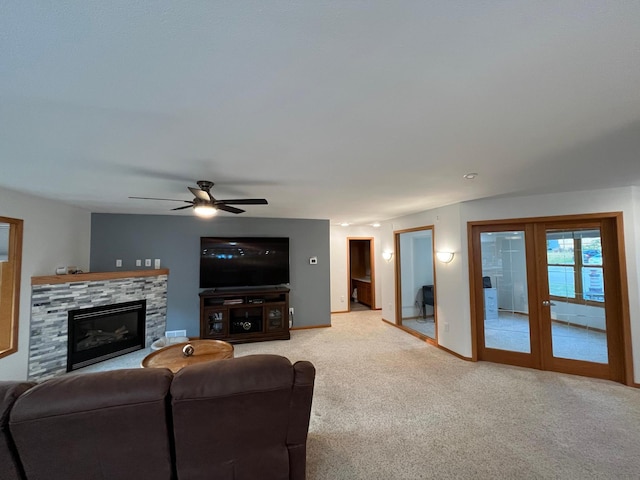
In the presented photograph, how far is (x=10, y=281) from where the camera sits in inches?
126

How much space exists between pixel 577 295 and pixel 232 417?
14.1 feet

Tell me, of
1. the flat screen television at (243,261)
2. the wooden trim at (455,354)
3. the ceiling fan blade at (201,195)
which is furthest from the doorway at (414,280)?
the ceiling fan blade at (201,195)

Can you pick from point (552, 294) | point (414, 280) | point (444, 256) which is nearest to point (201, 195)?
point (444, 256)

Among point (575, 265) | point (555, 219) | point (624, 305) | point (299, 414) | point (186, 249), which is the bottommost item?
point (299, 414)

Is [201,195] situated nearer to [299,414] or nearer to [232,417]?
[232,417]

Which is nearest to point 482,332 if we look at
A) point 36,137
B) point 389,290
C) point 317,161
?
point 389,290

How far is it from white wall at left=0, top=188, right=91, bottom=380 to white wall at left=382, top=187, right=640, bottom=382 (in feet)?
18.6

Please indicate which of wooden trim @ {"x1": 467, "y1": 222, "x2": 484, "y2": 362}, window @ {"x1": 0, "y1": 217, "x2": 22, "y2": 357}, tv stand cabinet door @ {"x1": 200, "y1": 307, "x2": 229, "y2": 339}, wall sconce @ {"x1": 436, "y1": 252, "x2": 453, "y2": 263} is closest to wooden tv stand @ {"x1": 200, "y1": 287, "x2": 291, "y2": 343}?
tv stand cabinet door @ {"x1": 200, "y1": 307, "x2": 229, "y2": 339}

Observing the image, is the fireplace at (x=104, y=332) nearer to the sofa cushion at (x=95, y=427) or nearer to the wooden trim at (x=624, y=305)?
the sofa cushion at (x=95, y=427)

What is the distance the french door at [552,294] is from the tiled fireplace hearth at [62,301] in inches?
209

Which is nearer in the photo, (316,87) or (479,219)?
(316,87)

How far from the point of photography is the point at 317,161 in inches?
88.8

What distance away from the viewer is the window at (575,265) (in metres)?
3.38

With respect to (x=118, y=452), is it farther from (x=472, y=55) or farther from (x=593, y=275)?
(x=593, y=275)
